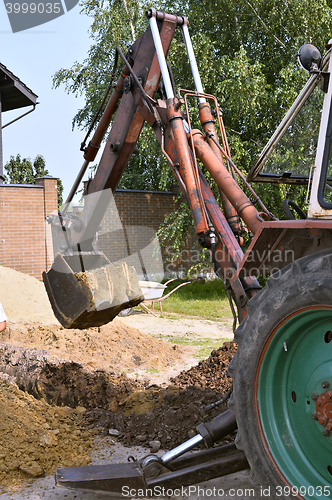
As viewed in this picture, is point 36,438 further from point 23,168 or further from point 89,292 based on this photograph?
point 23,168

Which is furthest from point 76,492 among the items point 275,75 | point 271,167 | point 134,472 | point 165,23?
point 275,75

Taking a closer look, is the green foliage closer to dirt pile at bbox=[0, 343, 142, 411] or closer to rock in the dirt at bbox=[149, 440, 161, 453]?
dirt pile at bbox=[0, 343, 142, 411]

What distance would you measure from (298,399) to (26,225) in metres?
11.7

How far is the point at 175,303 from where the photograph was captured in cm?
1150

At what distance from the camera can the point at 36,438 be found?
11.9 ft

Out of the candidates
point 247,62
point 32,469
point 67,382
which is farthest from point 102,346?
point 247,62

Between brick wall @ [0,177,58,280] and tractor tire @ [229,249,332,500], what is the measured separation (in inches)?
443

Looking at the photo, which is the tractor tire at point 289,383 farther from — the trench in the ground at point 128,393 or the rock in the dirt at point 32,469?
the rock in the dirt at point 32,469

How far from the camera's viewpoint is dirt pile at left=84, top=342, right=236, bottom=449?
12.4ft

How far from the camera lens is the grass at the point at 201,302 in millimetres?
10219

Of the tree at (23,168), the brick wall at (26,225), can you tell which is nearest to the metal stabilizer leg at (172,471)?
the brick wall at (26,225)

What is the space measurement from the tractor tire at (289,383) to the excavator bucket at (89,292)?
6.02 feet

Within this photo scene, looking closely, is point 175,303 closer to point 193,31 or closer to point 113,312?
point 113,312

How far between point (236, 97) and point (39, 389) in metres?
9.15
